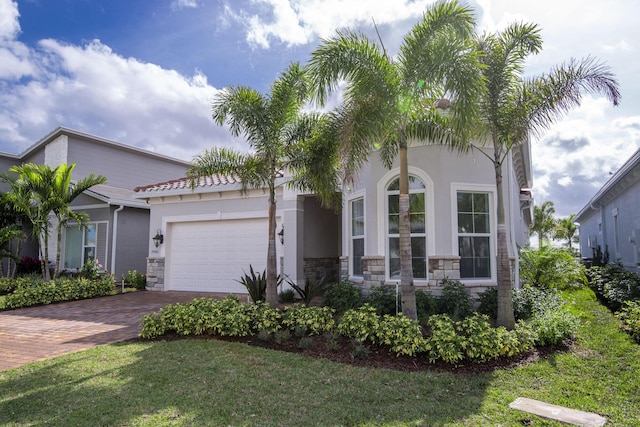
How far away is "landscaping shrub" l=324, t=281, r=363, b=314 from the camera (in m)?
8.56

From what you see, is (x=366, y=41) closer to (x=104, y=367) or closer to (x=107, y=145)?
(x=104, y=367)

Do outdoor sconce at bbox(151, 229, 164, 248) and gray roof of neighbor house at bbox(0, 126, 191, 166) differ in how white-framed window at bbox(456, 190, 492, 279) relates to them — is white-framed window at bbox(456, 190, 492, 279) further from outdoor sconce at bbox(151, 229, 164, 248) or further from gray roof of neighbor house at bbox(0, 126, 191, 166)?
gray roof of neighbor house at bbox(0, 126, 191, 166)

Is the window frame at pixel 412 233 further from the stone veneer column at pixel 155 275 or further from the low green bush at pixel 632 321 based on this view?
the stone veneer column at pixel 155 275

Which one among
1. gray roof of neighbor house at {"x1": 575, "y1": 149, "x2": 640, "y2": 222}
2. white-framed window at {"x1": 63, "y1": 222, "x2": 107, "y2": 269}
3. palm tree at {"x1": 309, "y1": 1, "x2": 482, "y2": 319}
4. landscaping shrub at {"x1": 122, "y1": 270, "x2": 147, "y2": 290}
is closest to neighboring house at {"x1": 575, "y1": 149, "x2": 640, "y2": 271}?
gray roof of neighbor house at {"x1": 575, "y1": 149, "x2": 640, "y2": 222}

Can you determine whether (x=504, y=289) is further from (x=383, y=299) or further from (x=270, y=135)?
(x=270, y=135)

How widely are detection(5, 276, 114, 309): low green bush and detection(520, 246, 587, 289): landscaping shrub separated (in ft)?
44.9

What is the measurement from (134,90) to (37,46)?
282 centimetres

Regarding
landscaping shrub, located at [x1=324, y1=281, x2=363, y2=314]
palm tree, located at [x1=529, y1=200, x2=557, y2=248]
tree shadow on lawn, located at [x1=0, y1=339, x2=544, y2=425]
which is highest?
palm tree, located at [x1=529, y1=200, x2=557, y2=248]

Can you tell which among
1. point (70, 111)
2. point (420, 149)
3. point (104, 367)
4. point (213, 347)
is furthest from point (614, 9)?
point (70, 111)

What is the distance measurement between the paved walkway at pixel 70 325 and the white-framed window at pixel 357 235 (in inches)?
198

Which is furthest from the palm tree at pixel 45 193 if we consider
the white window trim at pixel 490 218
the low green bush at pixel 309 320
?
the white window trim at pixel 490 218

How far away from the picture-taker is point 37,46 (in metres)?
11.6

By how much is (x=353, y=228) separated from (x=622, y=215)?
34.5ft

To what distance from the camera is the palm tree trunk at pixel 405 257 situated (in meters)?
6.67
